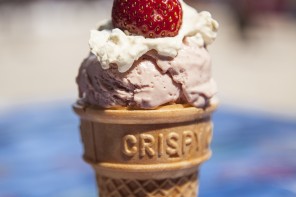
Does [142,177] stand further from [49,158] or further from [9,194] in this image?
[49,158]

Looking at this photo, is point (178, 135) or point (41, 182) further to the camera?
point (41, 182)

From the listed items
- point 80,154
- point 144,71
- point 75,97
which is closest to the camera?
point 144,71

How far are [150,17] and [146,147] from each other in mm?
513

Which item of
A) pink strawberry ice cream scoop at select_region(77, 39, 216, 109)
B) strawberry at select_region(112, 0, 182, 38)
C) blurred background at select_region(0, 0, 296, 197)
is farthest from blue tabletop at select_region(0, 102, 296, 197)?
strawberry at select_region(112, 0, 182, 38)

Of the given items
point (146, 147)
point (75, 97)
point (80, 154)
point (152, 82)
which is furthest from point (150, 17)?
point (75, 97)

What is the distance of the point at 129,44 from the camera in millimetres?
2447

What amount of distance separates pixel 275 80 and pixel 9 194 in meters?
5.48

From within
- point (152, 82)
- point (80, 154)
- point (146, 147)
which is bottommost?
point (80, 154)

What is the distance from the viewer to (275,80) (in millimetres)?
8883

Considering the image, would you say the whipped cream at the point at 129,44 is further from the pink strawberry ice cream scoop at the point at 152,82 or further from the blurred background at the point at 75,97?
the blurred background at the point at 75,97

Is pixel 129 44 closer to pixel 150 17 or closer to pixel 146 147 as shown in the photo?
pixel 150 17

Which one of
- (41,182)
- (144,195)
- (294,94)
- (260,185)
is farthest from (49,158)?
(294,94)

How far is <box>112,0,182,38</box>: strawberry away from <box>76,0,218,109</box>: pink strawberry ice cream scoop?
30 millimetres

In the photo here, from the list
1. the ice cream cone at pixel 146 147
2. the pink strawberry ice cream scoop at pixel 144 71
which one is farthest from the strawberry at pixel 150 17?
the ice cream cone at pixel 146 147
